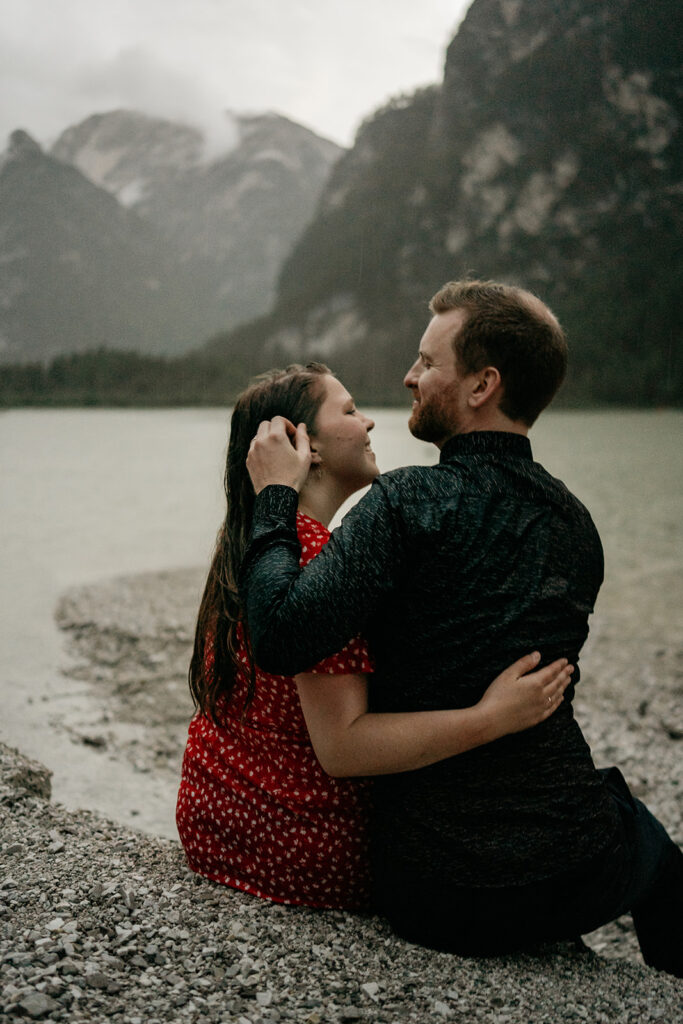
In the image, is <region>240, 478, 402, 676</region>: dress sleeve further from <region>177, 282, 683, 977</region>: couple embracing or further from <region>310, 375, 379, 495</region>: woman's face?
<region>310, 375, 379, 495</region>: woman's face

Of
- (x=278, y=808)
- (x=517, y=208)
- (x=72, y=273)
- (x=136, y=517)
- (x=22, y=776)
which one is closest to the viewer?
(x=278, y=808)

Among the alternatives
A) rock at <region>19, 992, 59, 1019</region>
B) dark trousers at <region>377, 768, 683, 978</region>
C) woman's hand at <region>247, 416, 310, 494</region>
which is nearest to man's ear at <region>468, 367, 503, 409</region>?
woman's hand at <region>247, 416, 310, 494</region>

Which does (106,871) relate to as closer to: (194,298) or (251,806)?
(251,806)

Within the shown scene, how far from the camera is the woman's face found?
2633 mm

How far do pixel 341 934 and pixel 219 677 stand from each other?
862 millimetres

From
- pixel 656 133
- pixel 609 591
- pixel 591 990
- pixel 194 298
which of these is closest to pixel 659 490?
pixel 609 591

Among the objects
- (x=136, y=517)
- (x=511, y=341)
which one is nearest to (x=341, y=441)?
(x=511, y=341)

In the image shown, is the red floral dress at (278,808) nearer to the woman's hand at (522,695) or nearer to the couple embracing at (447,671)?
the couple embracing at (447,671)

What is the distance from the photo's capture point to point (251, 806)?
2598 mm

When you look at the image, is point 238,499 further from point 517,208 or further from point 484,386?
point 517,208

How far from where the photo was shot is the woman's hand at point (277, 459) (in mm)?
2418

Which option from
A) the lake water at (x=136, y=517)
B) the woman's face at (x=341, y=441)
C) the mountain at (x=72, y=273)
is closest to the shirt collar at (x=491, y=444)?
the woman's face at (x=341, y=441)

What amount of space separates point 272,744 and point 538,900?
0.88 m

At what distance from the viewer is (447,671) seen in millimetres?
2281
